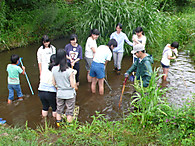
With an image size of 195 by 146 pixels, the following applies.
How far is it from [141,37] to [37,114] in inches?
149

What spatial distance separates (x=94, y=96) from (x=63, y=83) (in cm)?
204

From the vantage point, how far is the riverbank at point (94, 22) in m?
8.35

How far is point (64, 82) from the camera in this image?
3891 millimetres

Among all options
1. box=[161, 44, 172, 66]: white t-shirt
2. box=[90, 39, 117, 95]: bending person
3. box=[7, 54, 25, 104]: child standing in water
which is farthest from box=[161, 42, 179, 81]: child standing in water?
box=[7, 54, 25, 104]: child standing in water

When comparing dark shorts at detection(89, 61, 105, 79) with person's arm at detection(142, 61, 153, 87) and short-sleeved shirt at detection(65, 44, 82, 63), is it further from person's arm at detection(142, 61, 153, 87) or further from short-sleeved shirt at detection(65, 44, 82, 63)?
person's arm at detection(142, 61, 153, 87)

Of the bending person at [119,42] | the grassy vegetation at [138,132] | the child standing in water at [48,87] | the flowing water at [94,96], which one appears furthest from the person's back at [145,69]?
the bending person at [119,42]

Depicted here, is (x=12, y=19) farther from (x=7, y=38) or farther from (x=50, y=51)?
(x=50, y=51)

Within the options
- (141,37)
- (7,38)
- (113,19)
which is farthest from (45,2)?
(141,37)

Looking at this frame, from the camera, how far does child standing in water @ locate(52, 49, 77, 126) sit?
12.5 ft

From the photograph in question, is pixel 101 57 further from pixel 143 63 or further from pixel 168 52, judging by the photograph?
pixel 168 52

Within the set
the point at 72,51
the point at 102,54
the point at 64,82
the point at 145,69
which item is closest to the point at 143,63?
the point at 145,69

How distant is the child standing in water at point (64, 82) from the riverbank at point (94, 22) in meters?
4.47

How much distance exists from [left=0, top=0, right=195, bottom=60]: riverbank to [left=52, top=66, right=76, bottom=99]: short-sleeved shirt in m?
4.51

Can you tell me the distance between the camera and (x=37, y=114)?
4.88m
